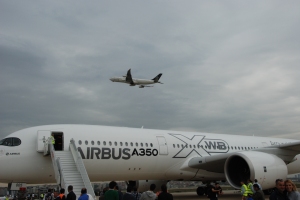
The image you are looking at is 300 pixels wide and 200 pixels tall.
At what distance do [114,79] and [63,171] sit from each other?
12.0 m

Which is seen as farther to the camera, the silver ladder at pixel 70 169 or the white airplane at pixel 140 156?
the white airplane at pixel 140 156

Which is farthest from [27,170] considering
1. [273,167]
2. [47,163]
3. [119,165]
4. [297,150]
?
[297,150]

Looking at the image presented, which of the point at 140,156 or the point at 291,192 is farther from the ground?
the point at 140,156

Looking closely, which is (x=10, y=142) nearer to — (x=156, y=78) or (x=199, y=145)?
(x=199, y=145)

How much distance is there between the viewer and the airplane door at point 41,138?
41.5 ft

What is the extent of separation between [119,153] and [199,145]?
15.3 feet

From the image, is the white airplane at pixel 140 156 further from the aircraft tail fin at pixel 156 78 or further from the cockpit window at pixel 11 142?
the aircraft tail fin at pixel 156 78

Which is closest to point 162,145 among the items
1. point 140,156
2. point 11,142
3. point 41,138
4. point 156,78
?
point 140,156

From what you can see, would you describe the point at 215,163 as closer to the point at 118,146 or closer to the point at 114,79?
the point at 118,146

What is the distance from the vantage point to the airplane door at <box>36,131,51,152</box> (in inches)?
498

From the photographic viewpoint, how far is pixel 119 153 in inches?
555

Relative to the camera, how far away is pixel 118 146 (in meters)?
14.2

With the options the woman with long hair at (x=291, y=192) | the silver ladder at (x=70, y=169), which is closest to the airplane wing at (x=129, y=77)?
→ the silver ladder at (x=70, y=169)

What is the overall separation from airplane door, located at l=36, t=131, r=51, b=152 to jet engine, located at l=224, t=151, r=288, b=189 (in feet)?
24.5
